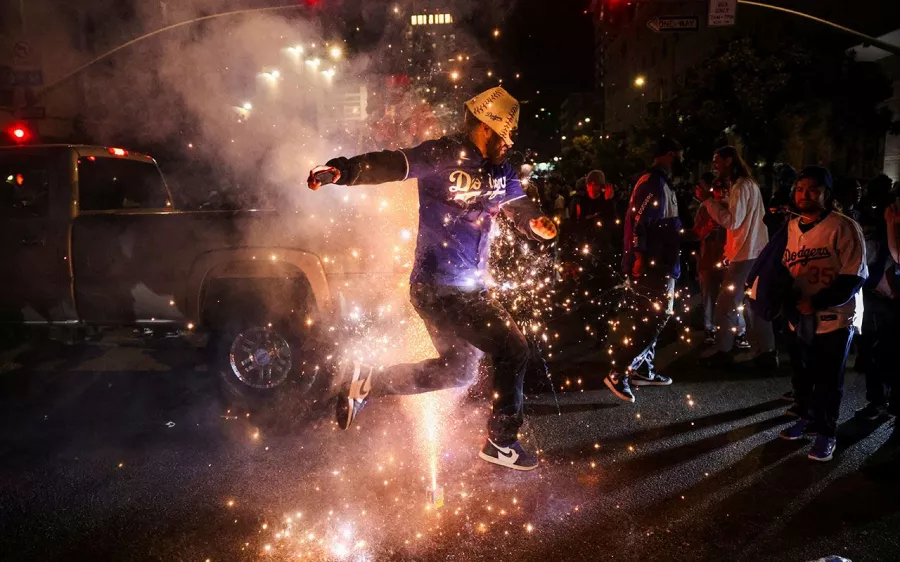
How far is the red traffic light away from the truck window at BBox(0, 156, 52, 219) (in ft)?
13.5

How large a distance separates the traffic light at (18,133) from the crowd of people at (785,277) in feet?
27.5

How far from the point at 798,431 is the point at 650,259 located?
176cm

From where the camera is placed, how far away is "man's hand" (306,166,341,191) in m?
3.41

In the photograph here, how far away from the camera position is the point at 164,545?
3182 millimetres

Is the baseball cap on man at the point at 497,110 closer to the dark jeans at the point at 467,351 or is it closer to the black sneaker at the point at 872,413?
the dark jeans at the point at 467,351

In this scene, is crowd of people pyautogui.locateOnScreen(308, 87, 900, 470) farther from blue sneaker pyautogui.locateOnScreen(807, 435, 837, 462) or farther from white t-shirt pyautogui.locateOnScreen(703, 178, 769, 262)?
white t-shirt pyautogui.locateOnScreen(703, 178, 769, 262)

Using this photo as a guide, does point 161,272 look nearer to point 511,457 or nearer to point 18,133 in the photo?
point 511,457

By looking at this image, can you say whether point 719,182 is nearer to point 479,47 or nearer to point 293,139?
point 479,47

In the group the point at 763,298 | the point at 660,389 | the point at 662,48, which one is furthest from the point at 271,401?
the point at 662,48

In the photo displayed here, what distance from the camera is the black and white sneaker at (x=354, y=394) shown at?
4.04 metres

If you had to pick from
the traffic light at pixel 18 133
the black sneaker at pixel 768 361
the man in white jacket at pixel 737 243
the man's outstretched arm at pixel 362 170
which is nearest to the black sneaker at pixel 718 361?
the man in white jacket at pixel 737 243

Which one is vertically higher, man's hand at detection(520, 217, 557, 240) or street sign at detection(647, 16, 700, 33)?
street sign at detection(647, 16, 700, 33)

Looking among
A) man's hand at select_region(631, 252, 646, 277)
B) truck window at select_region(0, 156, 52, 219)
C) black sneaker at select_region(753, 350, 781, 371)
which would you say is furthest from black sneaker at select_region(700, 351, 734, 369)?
truck window at select_region(0, 156, 52, 219)

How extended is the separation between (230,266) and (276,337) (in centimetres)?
73
